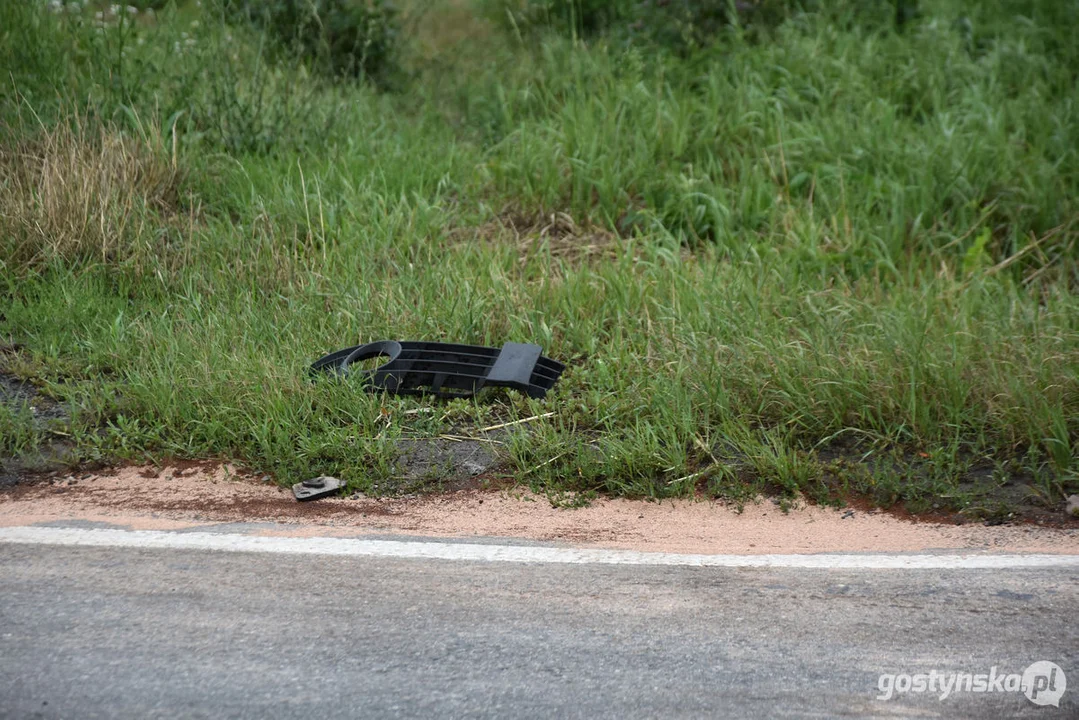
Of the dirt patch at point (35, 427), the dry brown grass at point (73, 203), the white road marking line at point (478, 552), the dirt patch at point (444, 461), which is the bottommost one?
the dirt patch at point (35, 427)

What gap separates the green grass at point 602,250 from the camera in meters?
4.45

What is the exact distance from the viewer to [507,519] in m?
4.05

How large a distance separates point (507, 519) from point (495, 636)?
35.9 inches

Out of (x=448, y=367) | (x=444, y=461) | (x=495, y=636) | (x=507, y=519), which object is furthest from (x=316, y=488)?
(x=495, y=636)

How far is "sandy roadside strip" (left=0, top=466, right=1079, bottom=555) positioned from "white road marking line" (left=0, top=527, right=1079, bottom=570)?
0.06 m

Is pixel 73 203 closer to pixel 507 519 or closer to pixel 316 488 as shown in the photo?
pixel 316 488

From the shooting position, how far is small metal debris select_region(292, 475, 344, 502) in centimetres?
419

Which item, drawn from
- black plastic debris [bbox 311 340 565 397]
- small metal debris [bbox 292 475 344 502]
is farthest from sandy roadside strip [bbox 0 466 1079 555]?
black plastic debris [bbox 311 340 565 397]

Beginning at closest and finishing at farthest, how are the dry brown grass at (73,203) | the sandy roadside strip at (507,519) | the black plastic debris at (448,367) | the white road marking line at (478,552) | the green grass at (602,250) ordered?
the white road marking line at (478,552) → the sandy roadside strip at (507,519) → the green grass at (602,250) → the black plastic debris at (448,367) → the dry brown grass at (73,203)

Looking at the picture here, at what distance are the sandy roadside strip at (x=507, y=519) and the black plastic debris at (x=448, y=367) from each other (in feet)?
2.53

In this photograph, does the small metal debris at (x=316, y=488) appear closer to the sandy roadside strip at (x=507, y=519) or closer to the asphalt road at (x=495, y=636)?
the sandy roadside strip at (x=507, y=519)

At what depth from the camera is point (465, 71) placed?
30.1ft

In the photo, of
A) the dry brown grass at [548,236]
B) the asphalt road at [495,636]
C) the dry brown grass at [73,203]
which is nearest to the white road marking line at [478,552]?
the asphalt road at [495,636]

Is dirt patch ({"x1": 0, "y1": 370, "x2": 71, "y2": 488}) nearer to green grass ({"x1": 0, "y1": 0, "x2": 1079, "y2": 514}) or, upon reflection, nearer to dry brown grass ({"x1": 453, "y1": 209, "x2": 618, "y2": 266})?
green grass ({"x1": 0, "y1": 0, "x2": 1079, "y2": 514})
